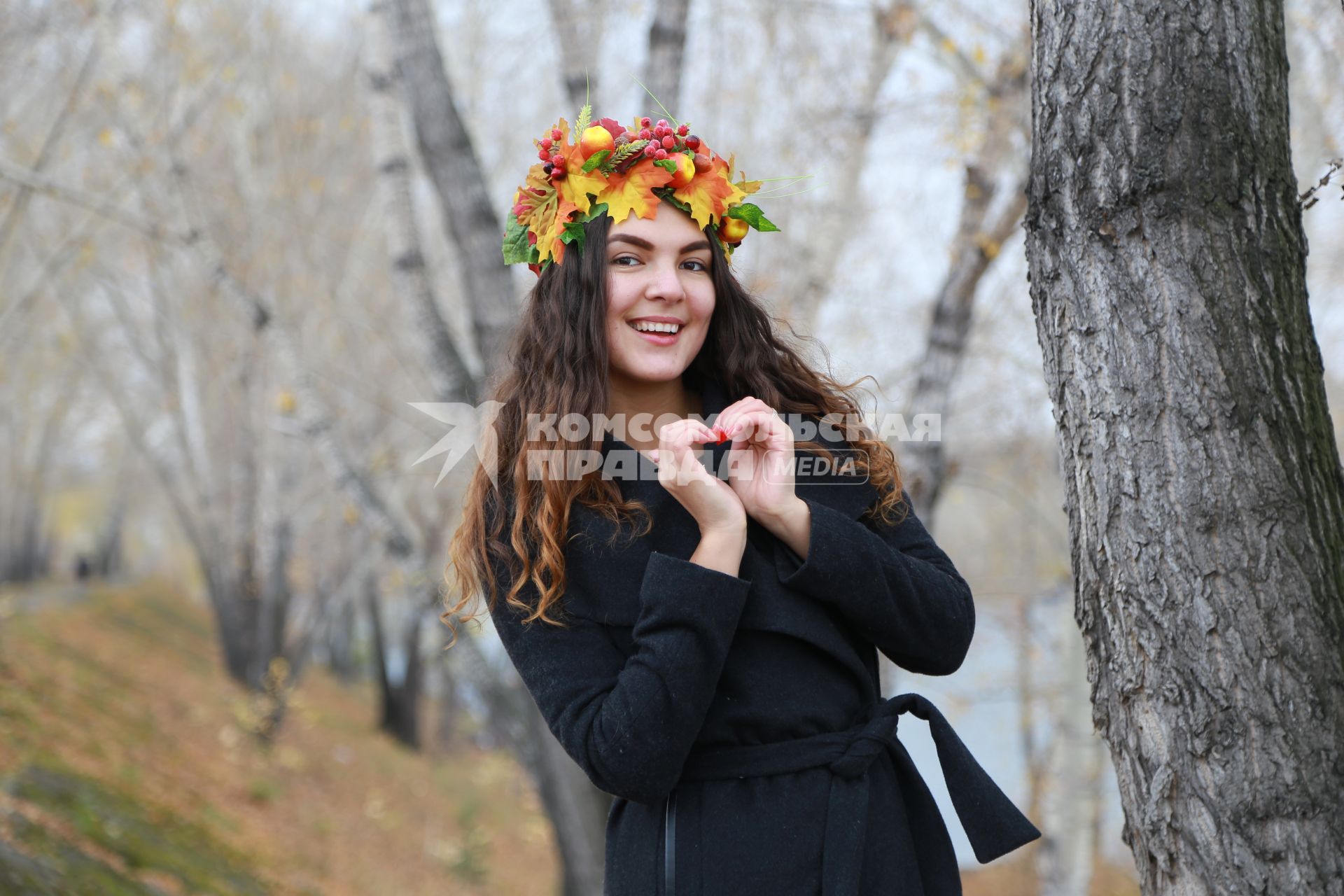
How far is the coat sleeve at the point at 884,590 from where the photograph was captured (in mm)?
1708

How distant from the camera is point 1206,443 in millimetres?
1496

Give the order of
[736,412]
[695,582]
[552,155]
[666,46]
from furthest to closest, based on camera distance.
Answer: [666,46] → [552,155] → [736,412] → [695,582]

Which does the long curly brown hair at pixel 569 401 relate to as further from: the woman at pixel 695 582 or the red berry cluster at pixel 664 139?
the red berry cluster at pixel 664 139

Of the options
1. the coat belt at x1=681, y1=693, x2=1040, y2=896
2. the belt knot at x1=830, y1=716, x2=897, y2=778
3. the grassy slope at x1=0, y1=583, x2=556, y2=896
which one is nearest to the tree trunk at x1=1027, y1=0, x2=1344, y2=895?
the coat belt at x1=681, y1=693, x2=1040, y2=896

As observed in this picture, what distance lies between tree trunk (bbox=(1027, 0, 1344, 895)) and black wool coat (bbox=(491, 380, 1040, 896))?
11.3 inches

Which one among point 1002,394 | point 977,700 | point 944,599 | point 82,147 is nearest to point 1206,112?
point 944,599

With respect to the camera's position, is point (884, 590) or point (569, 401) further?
point (569, 401)

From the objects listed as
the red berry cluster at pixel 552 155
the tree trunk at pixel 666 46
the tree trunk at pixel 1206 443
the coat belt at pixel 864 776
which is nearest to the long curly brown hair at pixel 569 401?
the red berry cluster at pixel 552 155

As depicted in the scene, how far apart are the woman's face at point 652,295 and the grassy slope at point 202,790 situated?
3.49 metres

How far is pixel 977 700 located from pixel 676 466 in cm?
1058

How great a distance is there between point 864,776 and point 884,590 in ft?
0.91

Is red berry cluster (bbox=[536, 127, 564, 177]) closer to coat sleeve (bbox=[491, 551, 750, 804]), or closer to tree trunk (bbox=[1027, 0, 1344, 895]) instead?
coat sleeve (bbox=[491, 551, 750, 804])

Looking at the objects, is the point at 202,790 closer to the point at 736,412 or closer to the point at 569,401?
the point at 569,401
